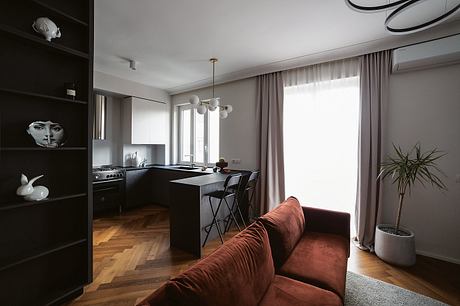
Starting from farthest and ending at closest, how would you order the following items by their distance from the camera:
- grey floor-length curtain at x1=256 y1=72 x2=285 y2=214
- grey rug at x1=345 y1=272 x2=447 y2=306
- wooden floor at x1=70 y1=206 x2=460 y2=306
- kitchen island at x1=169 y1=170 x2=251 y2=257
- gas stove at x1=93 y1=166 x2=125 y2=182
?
1. gas stove at x1=93 y1=166 x2=125 y2=182
2. grey floor-length curtain at x1=256 y1=72 x2=285 y2=214
3. kitchen island at x1=169 y1=170 x2=251 y2=257
4. wooden floor at x1=70 y1=206 x2=460 y2=306
5. grey rug at x1=345 y1=272 x2=447 y2=306

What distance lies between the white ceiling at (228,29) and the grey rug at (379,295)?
2.71 metres

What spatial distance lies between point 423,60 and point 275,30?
68.0 inches

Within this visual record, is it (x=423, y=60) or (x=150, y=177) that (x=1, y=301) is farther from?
(x=423, y=60)

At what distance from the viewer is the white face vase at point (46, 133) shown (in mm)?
1619

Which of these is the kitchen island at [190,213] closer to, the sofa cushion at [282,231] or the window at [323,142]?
the sofa cushion at [282,231]

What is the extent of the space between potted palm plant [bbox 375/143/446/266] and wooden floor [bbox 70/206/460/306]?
14 centimetres

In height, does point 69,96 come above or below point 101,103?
below

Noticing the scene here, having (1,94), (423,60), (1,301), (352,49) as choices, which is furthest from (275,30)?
(1,301)

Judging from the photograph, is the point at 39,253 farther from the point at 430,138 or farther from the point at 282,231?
the point at 430,138

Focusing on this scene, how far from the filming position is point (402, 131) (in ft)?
8.82

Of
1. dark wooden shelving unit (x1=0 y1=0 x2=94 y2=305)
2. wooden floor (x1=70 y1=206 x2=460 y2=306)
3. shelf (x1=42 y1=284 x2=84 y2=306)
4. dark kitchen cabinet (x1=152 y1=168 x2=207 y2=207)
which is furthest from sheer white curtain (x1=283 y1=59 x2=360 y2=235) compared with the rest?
shelf (x1=42 y1=284 x2=84 y2=306)

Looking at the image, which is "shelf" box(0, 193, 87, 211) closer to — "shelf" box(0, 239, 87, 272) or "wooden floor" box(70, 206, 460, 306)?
"shelf" box(0, 239, 87, 272)

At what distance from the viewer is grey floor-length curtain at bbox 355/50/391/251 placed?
2729 mm

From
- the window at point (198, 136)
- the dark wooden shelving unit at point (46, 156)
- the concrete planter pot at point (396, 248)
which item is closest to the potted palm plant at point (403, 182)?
the concrete planter pot at point (396, 248)
